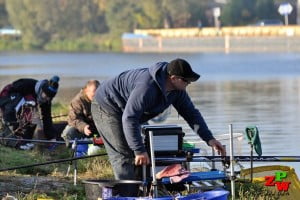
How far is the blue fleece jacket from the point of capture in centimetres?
684

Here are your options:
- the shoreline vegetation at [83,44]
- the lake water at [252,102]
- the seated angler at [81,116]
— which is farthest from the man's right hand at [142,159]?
the shoreline vegetation at [83,44]

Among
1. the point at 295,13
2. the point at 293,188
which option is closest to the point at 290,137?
the point at 293,188

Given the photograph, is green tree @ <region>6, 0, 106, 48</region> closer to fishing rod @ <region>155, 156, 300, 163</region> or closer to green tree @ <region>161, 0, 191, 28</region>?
green tree @ <region>161, 0, 191, 28</region>

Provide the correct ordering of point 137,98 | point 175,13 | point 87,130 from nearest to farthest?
point 137,98
point 87,130
point 175,13

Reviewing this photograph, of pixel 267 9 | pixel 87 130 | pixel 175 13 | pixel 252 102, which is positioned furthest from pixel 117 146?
pixel 175 13

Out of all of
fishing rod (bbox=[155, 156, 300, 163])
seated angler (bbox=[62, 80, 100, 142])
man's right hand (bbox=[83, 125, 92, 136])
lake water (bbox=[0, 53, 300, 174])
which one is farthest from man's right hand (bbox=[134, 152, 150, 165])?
lake water (bbox=[0, 53, 300, 174])

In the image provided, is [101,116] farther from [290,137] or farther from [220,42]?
[220,42]

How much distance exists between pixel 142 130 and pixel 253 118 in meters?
12.3

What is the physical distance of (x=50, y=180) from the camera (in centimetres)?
898

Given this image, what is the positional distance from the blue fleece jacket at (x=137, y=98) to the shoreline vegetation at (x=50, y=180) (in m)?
1.23

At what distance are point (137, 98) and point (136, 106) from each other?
0.19ft

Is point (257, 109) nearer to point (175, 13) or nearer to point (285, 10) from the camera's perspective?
point (285, 10)

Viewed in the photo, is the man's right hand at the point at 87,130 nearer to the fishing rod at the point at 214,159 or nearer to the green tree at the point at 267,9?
the fishing rod at the point at 214,159

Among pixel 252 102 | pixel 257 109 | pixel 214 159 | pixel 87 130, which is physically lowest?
pixel 252 102
